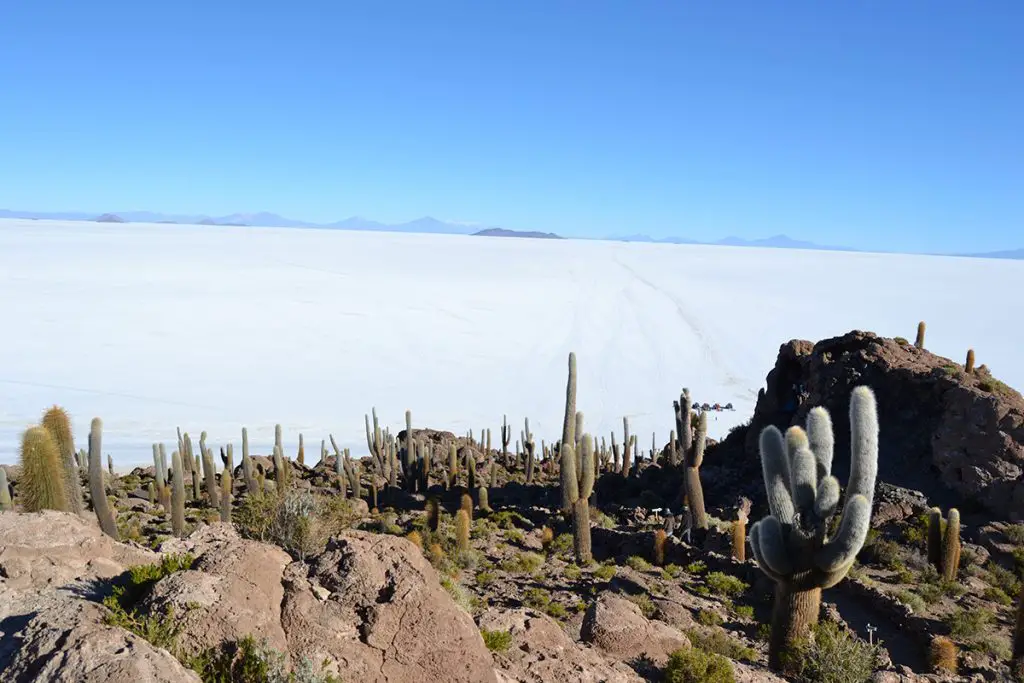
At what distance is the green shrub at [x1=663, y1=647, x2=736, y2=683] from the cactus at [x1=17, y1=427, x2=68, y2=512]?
887 centimetres

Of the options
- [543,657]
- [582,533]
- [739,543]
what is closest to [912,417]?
[739,543]

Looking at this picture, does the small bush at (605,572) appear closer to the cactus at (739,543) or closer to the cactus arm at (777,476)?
the cactus at (739,543)

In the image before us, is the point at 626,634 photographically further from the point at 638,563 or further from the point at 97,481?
the point at 97,481

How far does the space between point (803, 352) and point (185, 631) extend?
18.6 metres

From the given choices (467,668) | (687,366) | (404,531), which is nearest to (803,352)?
(404,531)

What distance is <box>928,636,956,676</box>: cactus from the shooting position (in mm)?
10180

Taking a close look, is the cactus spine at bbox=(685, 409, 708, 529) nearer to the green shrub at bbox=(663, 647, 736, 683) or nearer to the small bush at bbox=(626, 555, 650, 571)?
the small bush at bbox=(626, 555, 650, 571)

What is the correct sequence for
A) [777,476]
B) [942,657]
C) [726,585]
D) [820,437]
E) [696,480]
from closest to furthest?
[777,476], [820,437], [942,657], [726,585], [696,480]

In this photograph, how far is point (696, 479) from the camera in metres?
16.1

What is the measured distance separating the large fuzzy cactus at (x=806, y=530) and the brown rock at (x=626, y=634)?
4.56 feet

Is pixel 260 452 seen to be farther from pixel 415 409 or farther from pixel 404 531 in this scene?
pixel 404 531

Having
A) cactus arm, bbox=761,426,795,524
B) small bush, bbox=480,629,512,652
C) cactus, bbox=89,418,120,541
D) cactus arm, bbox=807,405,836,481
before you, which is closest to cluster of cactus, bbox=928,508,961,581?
cactus arm, bbox=807,405,836,481

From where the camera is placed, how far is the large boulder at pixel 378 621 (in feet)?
17.6

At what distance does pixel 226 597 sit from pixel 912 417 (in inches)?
651
